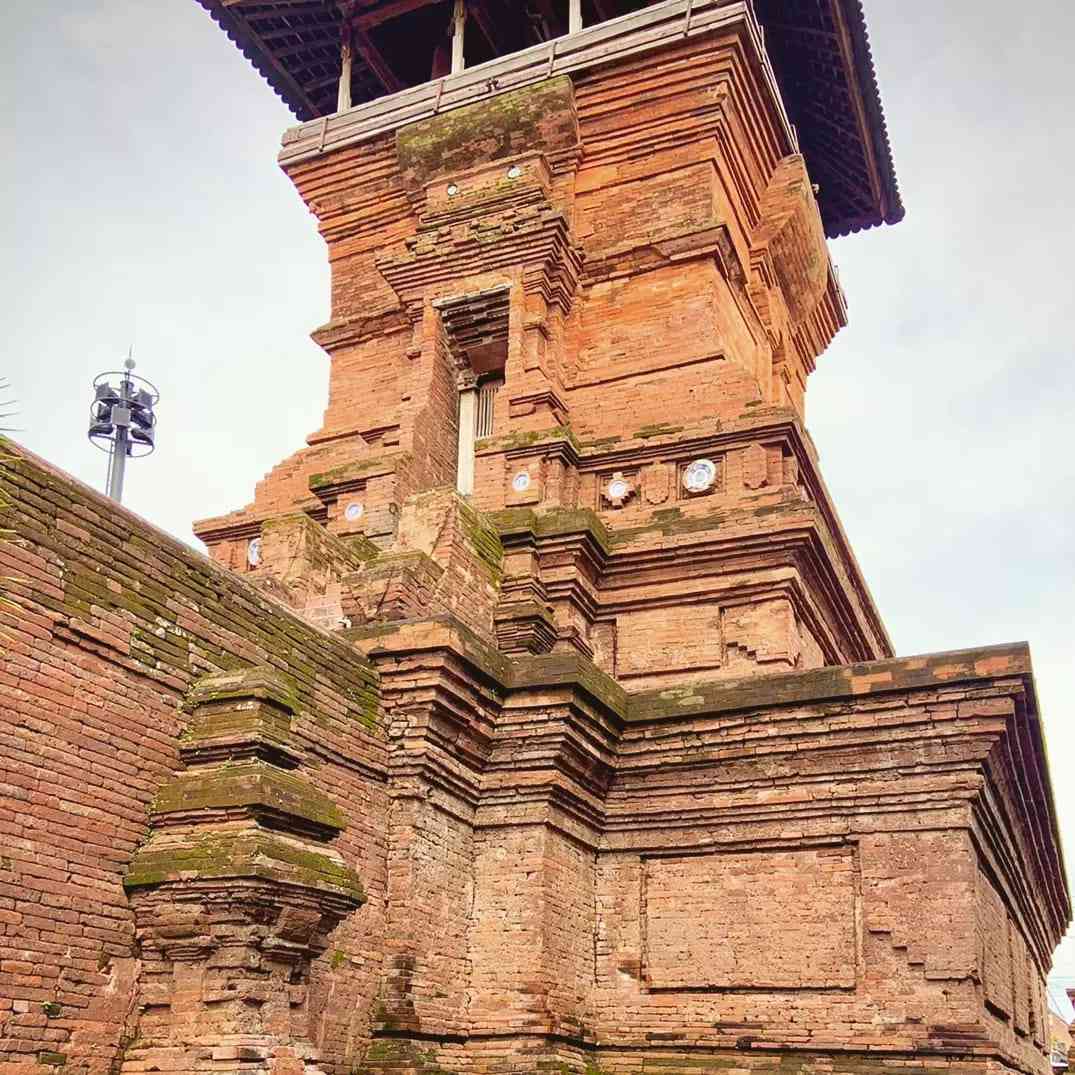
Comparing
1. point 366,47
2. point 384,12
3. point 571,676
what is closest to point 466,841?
point 571,676

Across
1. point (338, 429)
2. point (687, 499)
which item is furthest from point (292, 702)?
point (338, 429)

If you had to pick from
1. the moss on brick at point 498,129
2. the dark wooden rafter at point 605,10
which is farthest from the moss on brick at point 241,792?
the dark wooden rafter at point 605,10

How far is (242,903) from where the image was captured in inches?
284

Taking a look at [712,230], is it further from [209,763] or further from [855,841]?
→ [209,763]

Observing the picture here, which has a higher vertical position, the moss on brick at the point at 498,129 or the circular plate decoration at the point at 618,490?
the moss on brick at the point at 498,129

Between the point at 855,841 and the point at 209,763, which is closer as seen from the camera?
the point at 209,763

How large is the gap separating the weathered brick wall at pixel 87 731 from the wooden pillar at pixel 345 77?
10.0 m

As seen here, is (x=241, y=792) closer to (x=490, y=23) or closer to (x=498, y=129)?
(x=498, y=129)

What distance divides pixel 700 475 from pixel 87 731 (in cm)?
716

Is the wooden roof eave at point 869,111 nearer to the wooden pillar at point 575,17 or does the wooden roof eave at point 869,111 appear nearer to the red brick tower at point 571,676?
the red brick tower at point 571,676

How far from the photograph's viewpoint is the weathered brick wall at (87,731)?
6.79 m

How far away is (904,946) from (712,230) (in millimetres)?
7548

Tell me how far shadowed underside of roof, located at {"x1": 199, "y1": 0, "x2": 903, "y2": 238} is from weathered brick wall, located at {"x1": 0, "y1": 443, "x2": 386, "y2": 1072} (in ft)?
36.4

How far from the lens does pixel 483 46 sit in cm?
1817
